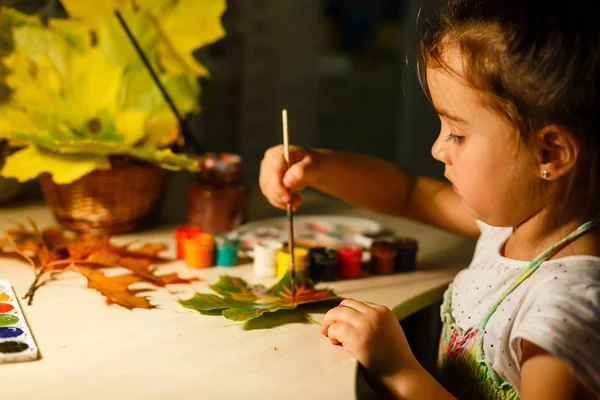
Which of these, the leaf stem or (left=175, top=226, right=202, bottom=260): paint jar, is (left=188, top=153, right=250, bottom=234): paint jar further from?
the leaf stem

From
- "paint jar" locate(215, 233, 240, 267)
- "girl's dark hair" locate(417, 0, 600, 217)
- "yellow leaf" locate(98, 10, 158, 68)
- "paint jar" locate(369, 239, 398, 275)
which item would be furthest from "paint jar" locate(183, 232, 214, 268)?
"girl's dark hair" locate(417, 0, 600, 217)

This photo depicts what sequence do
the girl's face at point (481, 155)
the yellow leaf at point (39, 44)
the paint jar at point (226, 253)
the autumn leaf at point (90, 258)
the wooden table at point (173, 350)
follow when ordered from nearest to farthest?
the wooden table at point (173, 350), the girl's face at point (481, 155), the autumn leaf at point (90, 258), the paint jar at point (226, 253), the yellow leaf at point (39, 44)

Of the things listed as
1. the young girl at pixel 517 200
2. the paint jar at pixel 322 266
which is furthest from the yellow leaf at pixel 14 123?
the young girl at pixel 517 200

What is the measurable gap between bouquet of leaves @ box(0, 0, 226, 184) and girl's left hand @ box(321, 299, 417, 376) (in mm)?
388

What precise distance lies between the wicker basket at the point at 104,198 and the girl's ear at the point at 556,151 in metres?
0.61

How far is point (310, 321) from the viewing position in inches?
34.4

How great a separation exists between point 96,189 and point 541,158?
656 mm

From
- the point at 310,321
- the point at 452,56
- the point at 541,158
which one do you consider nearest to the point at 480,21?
the point at 452,56

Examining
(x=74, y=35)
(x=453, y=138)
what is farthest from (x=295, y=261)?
(x=74, y=35)

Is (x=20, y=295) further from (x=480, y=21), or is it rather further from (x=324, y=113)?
(x=324, y=113)

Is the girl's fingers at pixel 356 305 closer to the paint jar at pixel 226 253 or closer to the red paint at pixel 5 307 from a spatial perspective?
the paint jar at pixel 226 253

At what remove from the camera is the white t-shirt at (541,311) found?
28.1 inches

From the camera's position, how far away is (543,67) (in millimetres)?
742

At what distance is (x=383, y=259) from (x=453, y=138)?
25 cm
